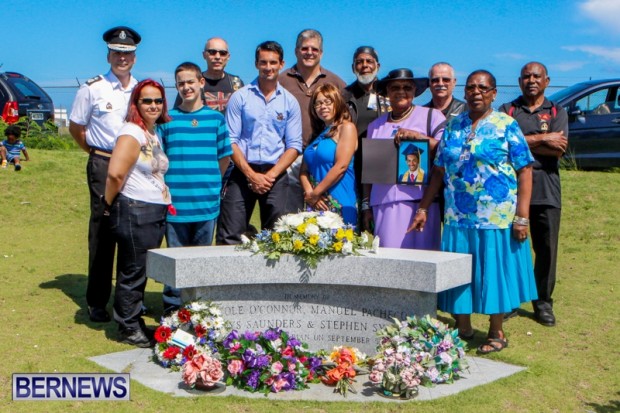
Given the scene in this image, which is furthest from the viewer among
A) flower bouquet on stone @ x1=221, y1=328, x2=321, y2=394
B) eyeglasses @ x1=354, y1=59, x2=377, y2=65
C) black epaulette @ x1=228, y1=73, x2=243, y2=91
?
black epaulette @ x1=228, y1=73, x2=243, y2=91

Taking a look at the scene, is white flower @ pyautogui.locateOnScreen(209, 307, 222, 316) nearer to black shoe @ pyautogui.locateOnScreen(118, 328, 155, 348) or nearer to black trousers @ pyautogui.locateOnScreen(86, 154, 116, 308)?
black shoe @ pyautogui.locateOnScreen(118, 328, 155, 348)

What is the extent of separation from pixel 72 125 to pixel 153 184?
A: 1270 millimetres

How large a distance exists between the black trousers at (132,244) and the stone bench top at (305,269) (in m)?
0.25

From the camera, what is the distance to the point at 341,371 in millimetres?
4988

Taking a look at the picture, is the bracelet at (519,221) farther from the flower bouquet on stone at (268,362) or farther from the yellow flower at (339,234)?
the flower bouquet on stone at (268,362)

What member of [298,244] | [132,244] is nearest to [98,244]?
[132,244]

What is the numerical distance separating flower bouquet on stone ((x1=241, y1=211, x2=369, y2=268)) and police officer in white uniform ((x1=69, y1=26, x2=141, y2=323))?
1463 millimetres

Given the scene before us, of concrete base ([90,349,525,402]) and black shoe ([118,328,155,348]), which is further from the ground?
black shoe ([118,328,155,348])

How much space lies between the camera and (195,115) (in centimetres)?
609

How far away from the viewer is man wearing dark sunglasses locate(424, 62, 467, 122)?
20.8 ft

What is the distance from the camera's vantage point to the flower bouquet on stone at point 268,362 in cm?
493

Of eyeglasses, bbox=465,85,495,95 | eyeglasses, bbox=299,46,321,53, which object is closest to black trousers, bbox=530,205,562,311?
eyeglasses, bbox=465,85,495,95

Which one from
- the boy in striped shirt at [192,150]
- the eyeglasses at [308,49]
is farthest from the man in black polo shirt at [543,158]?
the boy in striped shirt at [192,150]

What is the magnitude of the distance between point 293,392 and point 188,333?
2.97ft
